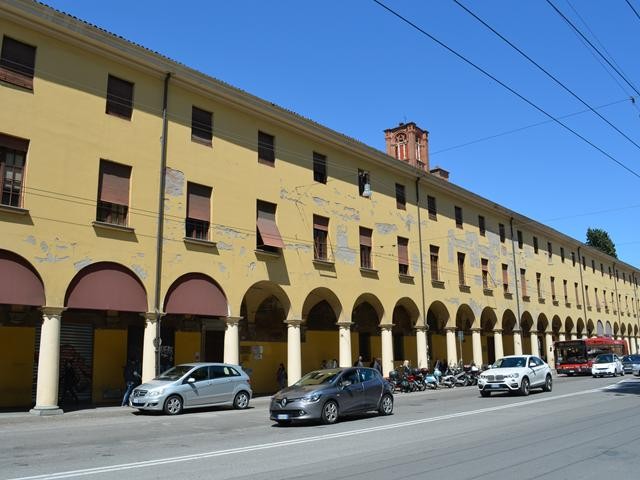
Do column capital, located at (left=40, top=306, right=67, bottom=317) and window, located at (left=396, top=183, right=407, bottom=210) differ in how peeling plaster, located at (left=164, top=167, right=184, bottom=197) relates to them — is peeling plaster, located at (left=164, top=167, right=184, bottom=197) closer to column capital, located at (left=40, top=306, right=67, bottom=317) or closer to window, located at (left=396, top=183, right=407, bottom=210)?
column capital, located at (left=40, top=306, right=67, bottom=317)

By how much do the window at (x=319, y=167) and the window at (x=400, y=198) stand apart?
5.98 m

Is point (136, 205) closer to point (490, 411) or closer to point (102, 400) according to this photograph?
point (102, 400)

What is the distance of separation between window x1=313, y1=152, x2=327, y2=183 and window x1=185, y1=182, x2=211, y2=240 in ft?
21.3

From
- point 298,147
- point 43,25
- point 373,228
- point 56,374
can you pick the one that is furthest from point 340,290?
point 43,25

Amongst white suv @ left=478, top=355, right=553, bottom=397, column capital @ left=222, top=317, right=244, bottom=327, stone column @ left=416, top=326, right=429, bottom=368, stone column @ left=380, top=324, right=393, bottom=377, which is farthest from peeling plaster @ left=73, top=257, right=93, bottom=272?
stone column @ left=416, top=326, right=429, bottom=368

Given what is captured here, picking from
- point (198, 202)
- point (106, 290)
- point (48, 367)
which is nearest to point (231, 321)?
point (198, 202)

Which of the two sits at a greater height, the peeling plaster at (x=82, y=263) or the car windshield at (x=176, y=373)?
the peeling plaster at (x=82, y=263)

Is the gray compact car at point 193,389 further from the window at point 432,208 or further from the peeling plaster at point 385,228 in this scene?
the window at point 432,208

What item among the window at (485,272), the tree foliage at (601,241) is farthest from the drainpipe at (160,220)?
the tree foliage at (601,241)

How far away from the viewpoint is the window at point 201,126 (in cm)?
2219

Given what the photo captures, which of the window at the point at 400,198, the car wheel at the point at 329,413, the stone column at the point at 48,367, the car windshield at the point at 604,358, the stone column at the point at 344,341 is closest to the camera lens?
the car wheel at the point at 329,413

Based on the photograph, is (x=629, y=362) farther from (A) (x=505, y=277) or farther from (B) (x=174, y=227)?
(B) (x=174, y=227)

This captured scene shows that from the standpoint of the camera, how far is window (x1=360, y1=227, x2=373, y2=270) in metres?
28.8

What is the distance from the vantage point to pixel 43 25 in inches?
706
